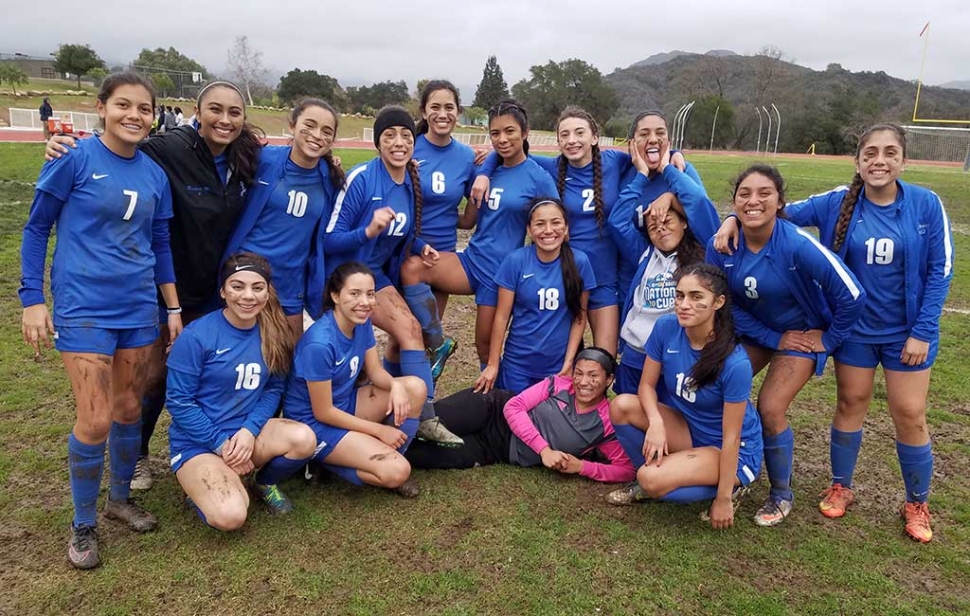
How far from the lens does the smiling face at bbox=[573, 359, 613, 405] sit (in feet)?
13.1

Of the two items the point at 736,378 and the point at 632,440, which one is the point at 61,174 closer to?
the point at 632,440

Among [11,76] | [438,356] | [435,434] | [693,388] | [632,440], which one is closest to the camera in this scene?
[693,388]

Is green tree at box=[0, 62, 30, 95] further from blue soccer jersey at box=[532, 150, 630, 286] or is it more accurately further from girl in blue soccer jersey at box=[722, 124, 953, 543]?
girl in blue soccer jersey at box=[722, 124, 953, 543]

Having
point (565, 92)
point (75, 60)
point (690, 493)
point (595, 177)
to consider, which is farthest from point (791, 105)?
point (690, 493)

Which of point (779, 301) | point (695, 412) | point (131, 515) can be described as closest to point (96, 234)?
point (131, 515)

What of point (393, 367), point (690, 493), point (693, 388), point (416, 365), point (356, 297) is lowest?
point (690, 493)

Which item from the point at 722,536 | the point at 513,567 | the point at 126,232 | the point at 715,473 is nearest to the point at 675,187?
the point at 715,473

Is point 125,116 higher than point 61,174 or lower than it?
higher

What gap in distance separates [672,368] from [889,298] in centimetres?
113

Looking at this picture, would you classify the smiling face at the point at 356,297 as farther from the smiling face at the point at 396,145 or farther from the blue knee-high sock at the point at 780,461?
the blue knee-high sock at the point at 780,461

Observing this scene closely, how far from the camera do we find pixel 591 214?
4.55 metres

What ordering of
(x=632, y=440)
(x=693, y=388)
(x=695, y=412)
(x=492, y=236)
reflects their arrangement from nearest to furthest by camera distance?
1. (x=693, y=388)
2. (x=695, y=412)
3. (x=632, y=440)
4. (x=492, y=236)

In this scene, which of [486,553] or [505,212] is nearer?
[486,553]

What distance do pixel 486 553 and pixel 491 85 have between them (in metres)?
86.7
